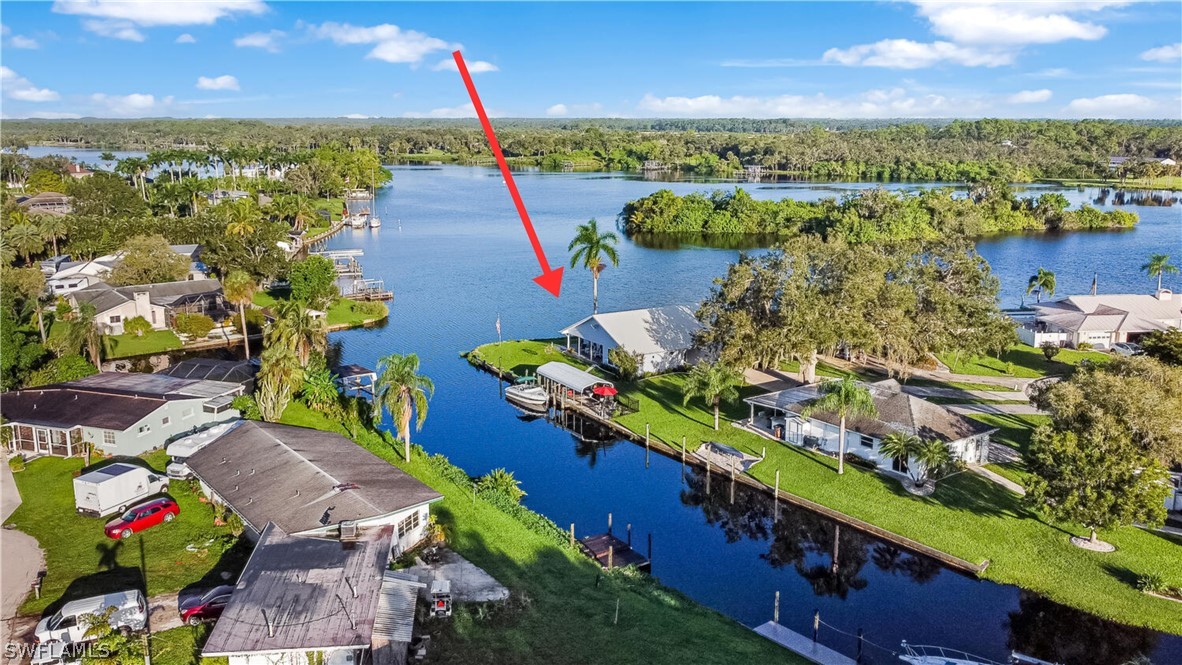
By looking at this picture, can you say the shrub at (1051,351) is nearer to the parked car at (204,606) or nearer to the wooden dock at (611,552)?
the wooden dock at (611,552)

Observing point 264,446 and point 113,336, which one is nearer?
point 264,446

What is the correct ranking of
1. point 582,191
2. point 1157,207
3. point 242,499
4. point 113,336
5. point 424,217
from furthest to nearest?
point 582,191, point 1157,207, point 424,217, point 113,336, point 242,499

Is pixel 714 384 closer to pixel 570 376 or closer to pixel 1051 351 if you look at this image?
pixel 570 376

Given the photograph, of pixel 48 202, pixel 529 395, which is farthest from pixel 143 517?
pixel 48 202

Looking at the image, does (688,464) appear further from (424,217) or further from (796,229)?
(424,217)

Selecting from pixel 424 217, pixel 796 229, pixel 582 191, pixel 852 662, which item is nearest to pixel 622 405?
pixel 852 662

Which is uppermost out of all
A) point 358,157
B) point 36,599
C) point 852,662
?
point 358,157

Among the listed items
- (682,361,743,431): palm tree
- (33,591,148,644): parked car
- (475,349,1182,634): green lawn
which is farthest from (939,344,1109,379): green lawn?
(33,591,148,644): parked car
